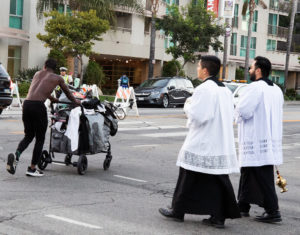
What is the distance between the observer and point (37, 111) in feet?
29.4

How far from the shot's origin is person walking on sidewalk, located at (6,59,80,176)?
8953 mm

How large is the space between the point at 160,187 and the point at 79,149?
1.46 m

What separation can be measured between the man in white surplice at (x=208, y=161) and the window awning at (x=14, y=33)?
30.0 m

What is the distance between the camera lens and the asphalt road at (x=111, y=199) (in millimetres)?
6379

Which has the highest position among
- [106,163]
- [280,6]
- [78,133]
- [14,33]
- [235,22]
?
[280,6]

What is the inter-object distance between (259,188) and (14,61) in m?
32.0

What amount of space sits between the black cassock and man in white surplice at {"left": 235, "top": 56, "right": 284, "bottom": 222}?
574 mm

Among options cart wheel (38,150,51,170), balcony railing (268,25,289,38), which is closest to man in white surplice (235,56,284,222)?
cart wheel (38,150,51,170)

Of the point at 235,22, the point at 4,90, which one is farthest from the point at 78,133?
the point at 235,22

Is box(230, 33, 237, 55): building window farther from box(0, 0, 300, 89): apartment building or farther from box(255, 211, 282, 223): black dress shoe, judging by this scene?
box(255, 211, 282, 223): black dress shoe

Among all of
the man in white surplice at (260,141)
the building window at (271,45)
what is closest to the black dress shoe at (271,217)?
the man in white surplice at (260,141)

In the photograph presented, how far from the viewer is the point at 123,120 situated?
20.5 metres

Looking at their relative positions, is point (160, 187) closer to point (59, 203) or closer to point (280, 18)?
point (59, 203)

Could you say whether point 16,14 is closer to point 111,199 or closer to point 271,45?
point 111,199
